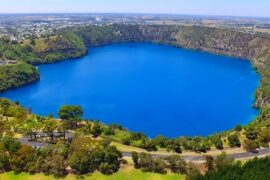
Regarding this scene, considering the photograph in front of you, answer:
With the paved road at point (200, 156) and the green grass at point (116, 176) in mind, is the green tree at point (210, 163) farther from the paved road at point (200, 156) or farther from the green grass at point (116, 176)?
the green grass at point (116, 176)

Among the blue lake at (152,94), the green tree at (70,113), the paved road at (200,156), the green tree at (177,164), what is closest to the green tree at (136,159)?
the paved road at (200,156)

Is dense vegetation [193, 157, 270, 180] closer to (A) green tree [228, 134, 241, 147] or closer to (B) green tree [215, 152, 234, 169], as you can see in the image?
(B) green tree [215, 152, 234, 169]

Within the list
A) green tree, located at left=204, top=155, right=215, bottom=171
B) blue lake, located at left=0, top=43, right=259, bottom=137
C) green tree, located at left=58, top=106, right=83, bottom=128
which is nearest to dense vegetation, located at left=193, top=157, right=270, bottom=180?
green tree, located at left=204, top=155, right=215, bottom=171

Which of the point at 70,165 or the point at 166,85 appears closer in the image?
the point at 70,165

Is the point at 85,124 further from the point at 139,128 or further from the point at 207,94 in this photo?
the point at 207,94

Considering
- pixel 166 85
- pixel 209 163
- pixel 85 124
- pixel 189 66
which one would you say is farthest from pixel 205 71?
pixel 209 163

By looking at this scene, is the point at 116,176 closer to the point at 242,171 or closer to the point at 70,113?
the point at 242,171

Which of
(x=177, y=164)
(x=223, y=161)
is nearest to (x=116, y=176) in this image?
(x=177, y=164)

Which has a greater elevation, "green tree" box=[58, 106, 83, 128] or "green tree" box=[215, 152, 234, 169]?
"green tree" box=[58, 106, 83, 128]
